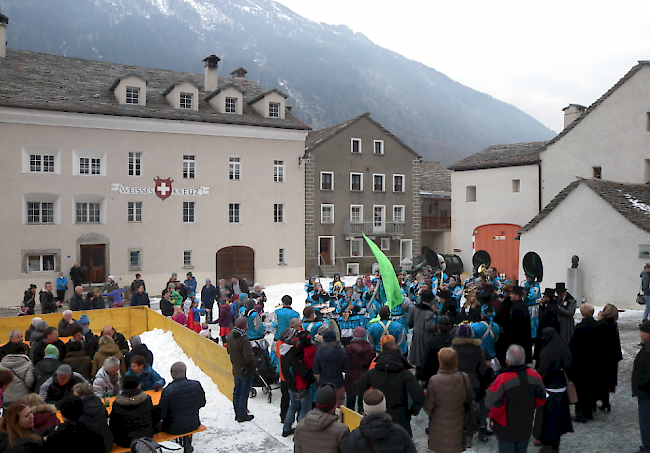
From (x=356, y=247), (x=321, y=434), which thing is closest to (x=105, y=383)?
(x=321, y=434)

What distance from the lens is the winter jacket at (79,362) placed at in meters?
8.71

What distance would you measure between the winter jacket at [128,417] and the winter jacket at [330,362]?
95.8 inches

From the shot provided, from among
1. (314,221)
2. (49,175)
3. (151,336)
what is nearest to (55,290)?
(49,175)

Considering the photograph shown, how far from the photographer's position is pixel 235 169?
29.6 meters

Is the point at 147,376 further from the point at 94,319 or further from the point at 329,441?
the point at 94,319

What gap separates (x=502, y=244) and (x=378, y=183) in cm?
946

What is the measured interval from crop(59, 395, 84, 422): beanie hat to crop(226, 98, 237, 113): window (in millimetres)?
25730

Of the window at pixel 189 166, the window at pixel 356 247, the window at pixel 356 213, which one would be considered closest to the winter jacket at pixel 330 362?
the window at pixel 189 166

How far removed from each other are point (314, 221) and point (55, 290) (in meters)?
14.9

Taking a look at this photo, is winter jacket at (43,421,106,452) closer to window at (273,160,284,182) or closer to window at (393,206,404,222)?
window at (273,160,284,182)

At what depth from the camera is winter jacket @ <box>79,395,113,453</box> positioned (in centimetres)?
569

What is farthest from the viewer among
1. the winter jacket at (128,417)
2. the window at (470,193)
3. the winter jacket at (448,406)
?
the window at (470,193)

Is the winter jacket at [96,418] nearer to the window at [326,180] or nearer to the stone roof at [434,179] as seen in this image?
the window at [326,180]

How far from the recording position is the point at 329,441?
5020 millimetres
